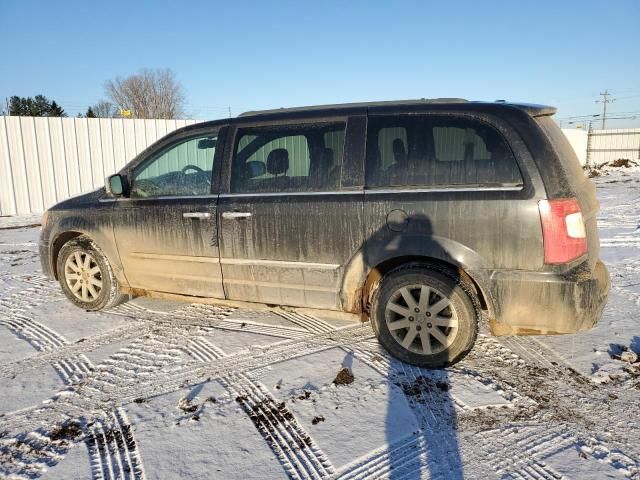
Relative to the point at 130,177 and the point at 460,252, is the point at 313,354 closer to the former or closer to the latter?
the point at 460,252

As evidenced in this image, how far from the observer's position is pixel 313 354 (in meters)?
3.56

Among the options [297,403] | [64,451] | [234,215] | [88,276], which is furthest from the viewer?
[88,276]

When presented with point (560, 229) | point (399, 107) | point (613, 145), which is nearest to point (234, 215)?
point (399, 107)

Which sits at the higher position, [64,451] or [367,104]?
[367,104]

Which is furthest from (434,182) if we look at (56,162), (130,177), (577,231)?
(56,162)

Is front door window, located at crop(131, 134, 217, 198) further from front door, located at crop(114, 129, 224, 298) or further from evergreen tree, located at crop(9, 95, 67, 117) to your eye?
evergreen tree, located at crop(9, 95, 67, 117)

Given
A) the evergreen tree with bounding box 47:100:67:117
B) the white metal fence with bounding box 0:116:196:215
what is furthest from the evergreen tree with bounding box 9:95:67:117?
the white metal fence with bounding box 0:116:196:215

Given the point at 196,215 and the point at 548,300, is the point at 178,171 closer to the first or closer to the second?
the point at 196,215

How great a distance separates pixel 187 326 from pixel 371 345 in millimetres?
1726

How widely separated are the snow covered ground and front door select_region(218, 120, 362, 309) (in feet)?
1.70

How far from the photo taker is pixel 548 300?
2.92 m

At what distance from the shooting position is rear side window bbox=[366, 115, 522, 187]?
2994mm

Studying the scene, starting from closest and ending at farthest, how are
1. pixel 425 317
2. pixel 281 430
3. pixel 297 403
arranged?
1. pixel 281 430
2. pixel 297 403
3. pixel 425 317

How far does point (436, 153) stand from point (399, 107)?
48 cm
